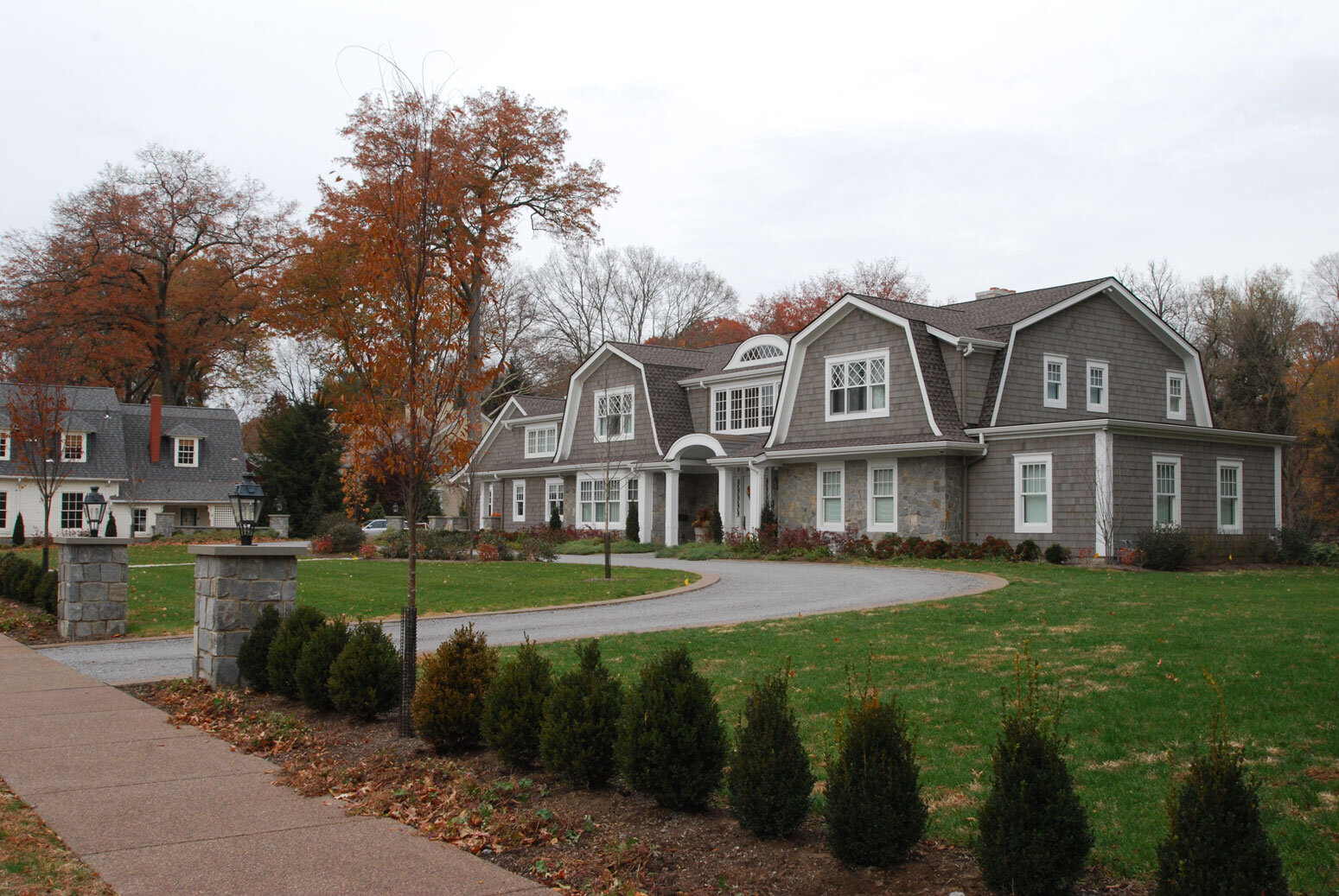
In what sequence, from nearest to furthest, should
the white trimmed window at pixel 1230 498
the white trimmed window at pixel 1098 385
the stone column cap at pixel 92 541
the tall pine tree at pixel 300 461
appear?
the stone column cap at pixel 92 541 → the white trimmed window at pixel 1230 498 → the white trimmed window at pixel 1098 385 → the tall pine tree at pixel 300 461

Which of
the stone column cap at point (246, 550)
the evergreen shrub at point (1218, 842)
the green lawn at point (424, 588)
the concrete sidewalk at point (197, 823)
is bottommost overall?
the concrete sidewalk at point (197, 823)

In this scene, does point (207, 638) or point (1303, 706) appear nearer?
point (1303, 706)

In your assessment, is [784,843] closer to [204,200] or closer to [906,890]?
[906,890]

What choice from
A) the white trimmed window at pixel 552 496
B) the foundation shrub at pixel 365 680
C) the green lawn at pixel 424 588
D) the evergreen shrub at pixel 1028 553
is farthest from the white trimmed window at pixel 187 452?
the foundation shrub at pixel 365 680

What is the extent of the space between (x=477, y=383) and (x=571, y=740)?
3.15 metres

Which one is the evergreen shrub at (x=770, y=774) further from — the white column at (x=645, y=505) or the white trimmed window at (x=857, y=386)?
the white column at (x=645, y=505)

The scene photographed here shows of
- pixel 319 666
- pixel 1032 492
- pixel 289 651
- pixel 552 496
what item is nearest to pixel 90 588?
pixel 289 651

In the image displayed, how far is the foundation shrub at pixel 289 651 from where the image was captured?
891 cm

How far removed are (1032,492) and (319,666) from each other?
18.9m

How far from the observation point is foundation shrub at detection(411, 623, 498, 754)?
278 inches

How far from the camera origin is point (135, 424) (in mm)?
49094

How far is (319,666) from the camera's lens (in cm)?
847

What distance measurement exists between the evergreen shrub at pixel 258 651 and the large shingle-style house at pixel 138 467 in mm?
38375

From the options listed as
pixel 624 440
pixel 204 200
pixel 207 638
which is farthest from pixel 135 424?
pixel 207 638
